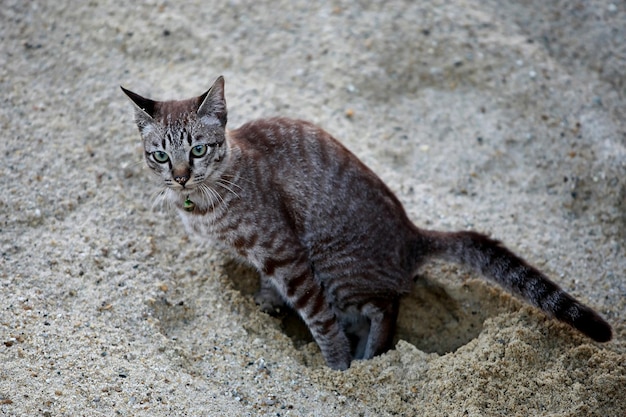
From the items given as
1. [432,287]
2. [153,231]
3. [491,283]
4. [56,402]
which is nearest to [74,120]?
[153,231]

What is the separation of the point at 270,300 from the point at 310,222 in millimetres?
801

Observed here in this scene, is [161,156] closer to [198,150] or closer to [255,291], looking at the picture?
[198,150]

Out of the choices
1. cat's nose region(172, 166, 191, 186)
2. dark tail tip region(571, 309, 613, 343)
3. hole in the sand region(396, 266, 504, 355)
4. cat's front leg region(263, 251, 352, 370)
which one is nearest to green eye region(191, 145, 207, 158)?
Result: cat's nose region(172, 166, 191, 186)

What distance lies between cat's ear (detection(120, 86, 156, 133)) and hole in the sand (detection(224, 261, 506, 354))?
50.9 inches

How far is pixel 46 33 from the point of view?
6.37m

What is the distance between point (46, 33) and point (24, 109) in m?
1.03

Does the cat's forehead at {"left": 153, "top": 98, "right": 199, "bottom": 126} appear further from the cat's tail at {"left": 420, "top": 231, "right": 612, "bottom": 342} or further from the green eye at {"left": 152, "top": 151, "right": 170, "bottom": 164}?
the cat's tail at {"left": 420, "top": 231, "right": 612, "bottom": 342}

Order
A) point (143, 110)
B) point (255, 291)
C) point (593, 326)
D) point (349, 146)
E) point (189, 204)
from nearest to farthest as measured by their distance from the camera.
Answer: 1. point (593, 326)
2. point (143, 110)
3. point (189, 204)
4. point (255, 291)
5. point (349, 146)

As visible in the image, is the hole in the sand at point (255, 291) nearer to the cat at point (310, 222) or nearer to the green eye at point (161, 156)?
the cat at point (310, 222)

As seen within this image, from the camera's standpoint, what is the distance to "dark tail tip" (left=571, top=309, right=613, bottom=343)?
4340 mm

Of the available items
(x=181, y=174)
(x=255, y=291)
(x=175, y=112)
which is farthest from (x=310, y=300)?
(x=175, y=112)

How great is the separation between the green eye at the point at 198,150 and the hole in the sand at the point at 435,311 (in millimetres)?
1092

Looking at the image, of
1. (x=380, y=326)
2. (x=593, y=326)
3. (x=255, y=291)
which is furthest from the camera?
(x=255, y=291)

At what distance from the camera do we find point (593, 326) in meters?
4.36
